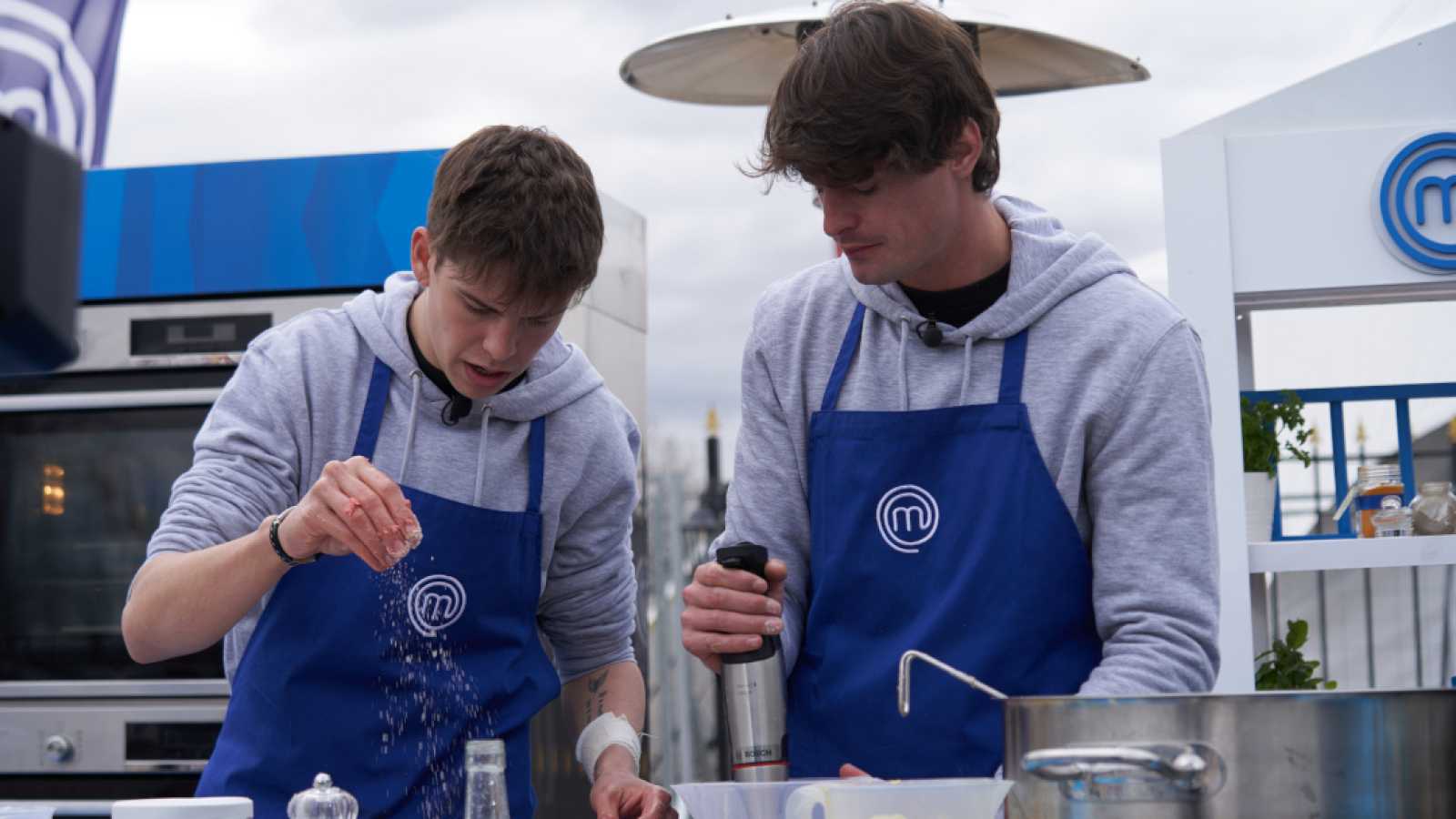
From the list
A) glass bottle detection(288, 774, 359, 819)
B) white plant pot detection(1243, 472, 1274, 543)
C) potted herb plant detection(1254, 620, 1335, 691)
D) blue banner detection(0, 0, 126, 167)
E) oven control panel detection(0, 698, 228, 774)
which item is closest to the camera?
glass bottle detection(288, 774, 359, 819)

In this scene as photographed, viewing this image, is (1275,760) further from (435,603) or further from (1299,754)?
(435,603)

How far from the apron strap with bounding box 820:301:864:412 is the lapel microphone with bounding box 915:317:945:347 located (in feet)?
0.31

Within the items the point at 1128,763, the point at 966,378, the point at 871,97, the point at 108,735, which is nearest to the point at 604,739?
the point at 966,378

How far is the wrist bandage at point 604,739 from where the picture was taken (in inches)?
79.4

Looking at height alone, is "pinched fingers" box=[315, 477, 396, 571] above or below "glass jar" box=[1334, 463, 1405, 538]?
below

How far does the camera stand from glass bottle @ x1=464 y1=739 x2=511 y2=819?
5.08ft

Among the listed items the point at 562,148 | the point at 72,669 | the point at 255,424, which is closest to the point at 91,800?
the point at 72,669

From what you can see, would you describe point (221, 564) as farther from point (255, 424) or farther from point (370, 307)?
point (370, 307)

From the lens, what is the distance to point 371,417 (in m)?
2.02

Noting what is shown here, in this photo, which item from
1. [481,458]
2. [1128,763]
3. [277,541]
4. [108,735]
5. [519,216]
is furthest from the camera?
[108,735]

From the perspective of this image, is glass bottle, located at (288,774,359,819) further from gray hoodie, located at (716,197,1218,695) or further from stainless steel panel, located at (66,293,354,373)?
stainless steel panel, located at (66,293,354,373)

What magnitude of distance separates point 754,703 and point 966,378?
49 centimetres

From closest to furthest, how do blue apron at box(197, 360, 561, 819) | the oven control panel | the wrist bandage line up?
blue apron at box(197, 360, 561, 819), the wrist bandage, the oven control panel

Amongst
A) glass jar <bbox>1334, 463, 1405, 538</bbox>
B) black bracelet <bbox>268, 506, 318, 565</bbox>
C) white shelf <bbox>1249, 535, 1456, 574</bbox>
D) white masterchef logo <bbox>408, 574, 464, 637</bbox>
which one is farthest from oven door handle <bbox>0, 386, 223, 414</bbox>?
glass jar <bbox>1334, 463, 1405, 538</bbox>
